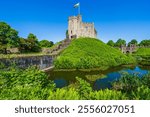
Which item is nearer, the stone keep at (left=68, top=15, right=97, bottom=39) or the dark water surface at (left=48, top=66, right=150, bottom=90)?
the dark water surface at (left=48, top=66, right=150, bottom=90)

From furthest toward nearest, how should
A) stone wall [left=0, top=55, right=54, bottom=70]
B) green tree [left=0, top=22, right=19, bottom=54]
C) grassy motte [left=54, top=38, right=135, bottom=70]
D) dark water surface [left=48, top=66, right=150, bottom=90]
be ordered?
green tree [left=0, top=22, right=19, bottom=54], grassy motte [left=54, top=38, right=135, bottom=70], stone wall [left=0, top=55, right=54, bottom=70], dark water surface [left=48, top=66, right=150, bottom=90]

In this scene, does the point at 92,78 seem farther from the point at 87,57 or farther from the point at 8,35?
the point at 8,35

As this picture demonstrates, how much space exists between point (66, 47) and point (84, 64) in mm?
12467

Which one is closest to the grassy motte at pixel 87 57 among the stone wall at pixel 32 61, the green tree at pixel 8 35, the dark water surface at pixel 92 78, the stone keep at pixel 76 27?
the stone wall at pixel 32 61

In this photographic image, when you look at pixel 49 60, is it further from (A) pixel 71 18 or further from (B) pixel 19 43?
(A) pixel 71 18

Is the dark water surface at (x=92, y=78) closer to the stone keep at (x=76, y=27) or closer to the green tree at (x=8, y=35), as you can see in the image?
the green tree at (x=8, y=35)

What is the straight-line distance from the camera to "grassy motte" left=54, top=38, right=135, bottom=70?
38.9m

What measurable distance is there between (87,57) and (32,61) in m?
14.8

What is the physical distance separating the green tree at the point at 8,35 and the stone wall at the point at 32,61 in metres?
13.5

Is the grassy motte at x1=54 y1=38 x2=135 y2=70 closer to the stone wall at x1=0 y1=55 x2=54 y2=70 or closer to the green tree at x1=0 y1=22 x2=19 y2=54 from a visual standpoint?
the stone wall at x1=0 y1=55 x2=54 y2=70

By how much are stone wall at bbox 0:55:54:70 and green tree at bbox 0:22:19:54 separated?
1349 centimetres

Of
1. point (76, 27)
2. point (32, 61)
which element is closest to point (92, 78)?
point (32, 61)

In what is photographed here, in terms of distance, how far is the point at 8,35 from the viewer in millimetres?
47281

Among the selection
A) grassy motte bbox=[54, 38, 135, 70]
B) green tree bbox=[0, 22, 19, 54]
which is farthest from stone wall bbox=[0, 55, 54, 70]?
green tree bbox=[0, 22, 19, 54]
